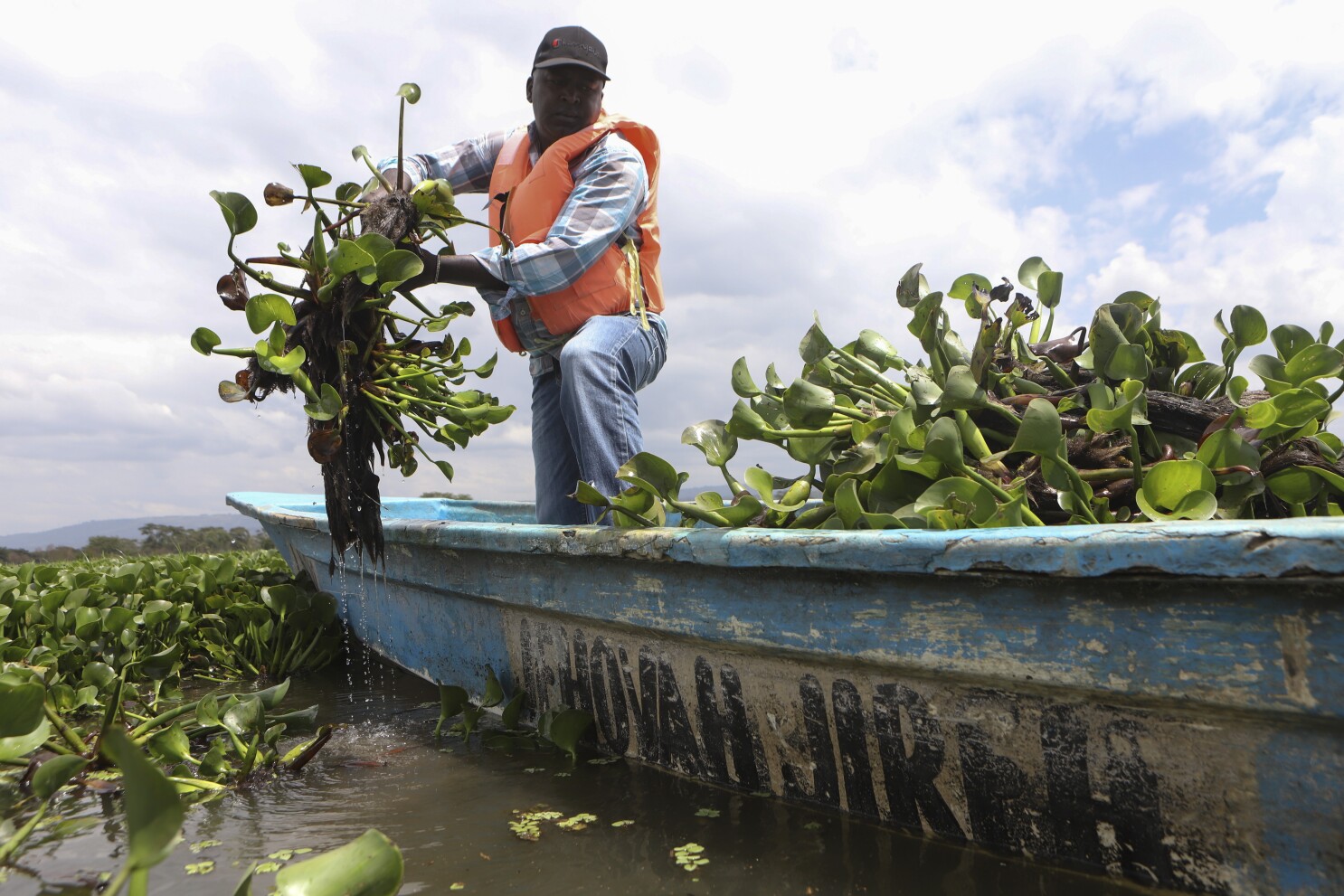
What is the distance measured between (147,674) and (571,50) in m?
2.10

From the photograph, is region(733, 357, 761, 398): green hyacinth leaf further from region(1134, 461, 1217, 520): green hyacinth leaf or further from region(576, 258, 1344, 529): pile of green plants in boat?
region(1134, 461, 1217, 520): green hyacinth leaf

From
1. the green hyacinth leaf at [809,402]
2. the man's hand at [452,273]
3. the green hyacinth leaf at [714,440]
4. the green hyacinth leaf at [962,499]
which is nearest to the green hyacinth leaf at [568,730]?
the green hyacinth leaf at [714,440]

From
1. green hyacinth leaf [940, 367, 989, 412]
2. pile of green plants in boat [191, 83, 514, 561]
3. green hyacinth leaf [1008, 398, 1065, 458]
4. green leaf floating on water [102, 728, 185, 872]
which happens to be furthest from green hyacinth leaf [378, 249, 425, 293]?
green leaf floating on water [102, 728, 185, 872]

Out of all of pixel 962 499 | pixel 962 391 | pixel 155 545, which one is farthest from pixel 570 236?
pixel 155 545

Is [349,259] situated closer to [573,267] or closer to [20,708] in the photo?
[573,267]

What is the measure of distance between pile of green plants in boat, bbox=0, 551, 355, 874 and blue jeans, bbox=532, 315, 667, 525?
93cm

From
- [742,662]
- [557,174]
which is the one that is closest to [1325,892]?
[742,662]

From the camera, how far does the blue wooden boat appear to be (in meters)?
0.88

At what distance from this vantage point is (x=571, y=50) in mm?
2391

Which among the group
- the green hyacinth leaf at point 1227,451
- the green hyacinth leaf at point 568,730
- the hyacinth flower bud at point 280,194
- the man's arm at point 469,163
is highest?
the man's arm at point 469,163

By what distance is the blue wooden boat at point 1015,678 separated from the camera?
0.88m

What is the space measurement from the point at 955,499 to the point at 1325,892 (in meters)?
0.60

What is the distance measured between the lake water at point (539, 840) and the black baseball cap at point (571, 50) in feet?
5.99

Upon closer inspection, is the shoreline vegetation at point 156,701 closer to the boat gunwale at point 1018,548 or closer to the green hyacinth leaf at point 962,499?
the boat gunwale at point 1018,548
